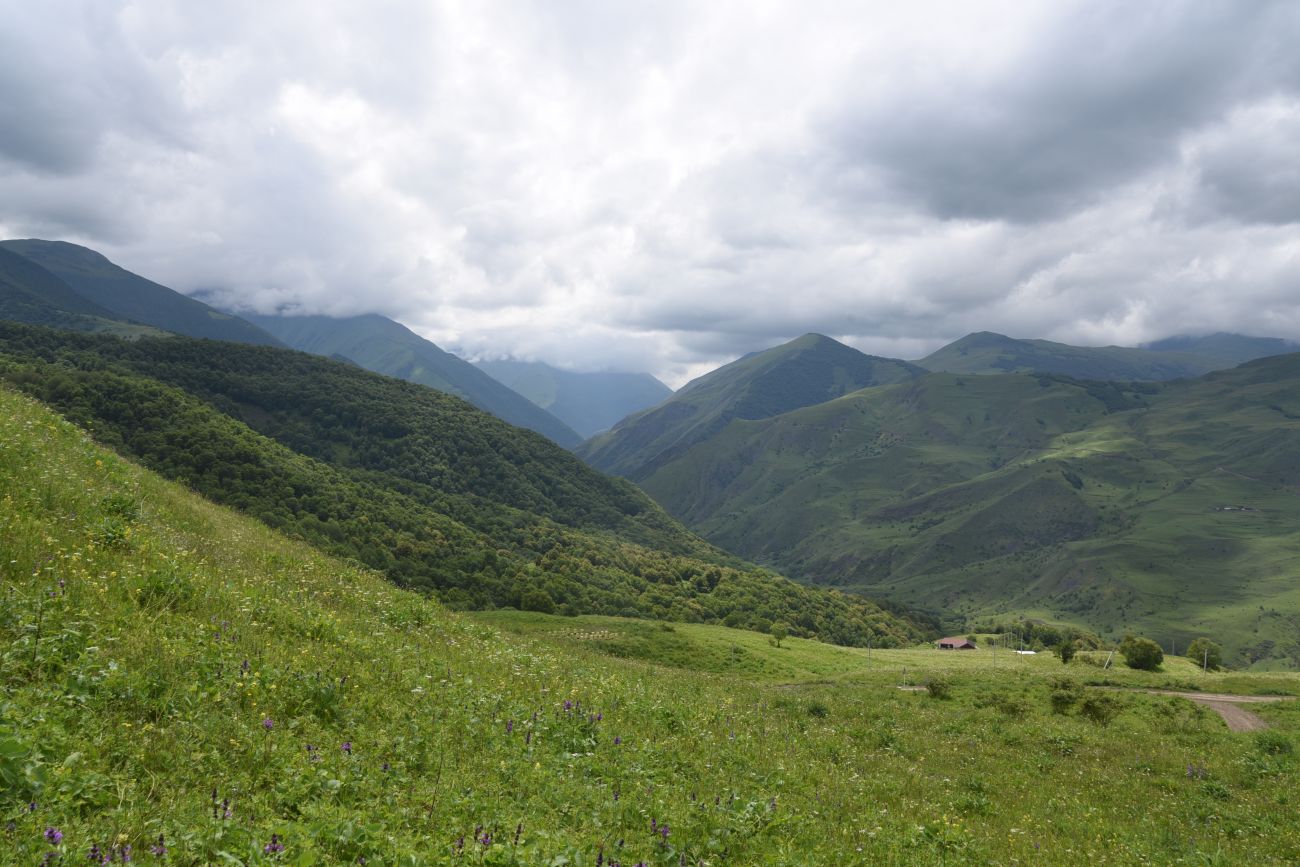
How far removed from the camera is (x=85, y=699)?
7.84 m

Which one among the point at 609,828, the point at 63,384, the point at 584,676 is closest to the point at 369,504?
the point at 63,384

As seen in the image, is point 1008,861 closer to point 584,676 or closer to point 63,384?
point 584,676

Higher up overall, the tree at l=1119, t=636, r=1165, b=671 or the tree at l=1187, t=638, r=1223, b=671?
the tree at l=1119, t=636, r=1165, b=671

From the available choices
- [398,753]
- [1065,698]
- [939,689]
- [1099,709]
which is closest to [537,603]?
[939,689]

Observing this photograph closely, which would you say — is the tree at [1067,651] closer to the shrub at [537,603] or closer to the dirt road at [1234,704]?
the dirt road at [1234,704]

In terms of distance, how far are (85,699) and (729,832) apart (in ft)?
29.0

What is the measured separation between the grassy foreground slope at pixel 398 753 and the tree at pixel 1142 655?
48.0m

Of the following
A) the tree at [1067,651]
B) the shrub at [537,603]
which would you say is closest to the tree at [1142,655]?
the tree at [1067,651]

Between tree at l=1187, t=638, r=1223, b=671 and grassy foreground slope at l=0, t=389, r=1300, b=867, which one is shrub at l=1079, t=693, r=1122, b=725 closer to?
Answer: grassy foreground slope at l=0, t=389, r=1300, b=867

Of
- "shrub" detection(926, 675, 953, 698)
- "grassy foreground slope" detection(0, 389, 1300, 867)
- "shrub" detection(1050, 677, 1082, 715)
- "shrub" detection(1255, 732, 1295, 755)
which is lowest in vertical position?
"shrub" detection(926, 675, 953, 698)

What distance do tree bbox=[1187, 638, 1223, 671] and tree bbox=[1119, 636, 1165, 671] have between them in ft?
36.6

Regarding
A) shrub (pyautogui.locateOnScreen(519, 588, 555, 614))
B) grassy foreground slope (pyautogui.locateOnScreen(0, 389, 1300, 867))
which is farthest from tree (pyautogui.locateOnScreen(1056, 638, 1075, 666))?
shrub (pyautogui.locateOnScreen(519, 588, 555, 614))

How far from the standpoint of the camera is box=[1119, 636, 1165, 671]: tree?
6141 cm

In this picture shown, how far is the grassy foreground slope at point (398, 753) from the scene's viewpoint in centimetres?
678
